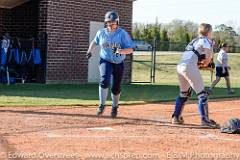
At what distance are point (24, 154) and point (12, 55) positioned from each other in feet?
46.7

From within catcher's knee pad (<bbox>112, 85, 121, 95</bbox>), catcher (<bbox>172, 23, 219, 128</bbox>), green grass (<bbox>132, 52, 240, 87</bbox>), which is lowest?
green grass (<bbox>132, 52, 240, 87</bbox>)

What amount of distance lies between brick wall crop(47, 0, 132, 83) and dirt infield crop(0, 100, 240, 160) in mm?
8666

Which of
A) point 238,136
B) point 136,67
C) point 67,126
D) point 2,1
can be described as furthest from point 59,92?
point 136,67

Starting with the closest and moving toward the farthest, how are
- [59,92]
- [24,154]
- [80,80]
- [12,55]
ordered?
1. [24,154]
2. [59,92]
3. [12,55]
4. [80,80]

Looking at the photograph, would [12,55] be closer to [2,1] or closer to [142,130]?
[2,1]

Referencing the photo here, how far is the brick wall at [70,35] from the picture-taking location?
20847 mm

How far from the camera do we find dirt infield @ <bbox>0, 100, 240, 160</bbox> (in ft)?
23.7

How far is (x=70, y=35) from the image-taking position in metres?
21.5

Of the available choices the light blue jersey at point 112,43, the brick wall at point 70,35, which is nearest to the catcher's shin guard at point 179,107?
the light blue jersey at point 112,43

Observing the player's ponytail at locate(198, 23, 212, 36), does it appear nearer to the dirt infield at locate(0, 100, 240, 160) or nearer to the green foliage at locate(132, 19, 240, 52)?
the dirt infield at locate(0, 100, 240, 160)

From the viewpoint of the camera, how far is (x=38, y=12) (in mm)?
21281

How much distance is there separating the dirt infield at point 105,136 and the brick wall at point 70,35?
8.67m

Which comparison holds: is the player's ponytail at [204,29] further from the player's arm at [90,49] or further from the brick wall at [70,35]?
the brick wall at [70,35]

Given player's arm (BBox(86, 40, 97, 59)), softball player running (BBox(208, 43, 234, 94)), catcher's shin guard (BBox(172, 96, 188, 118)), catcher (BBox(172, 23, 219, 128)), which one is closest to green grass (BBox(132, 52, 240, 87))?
softball player running (BBox(208, 43, 234, 94))
